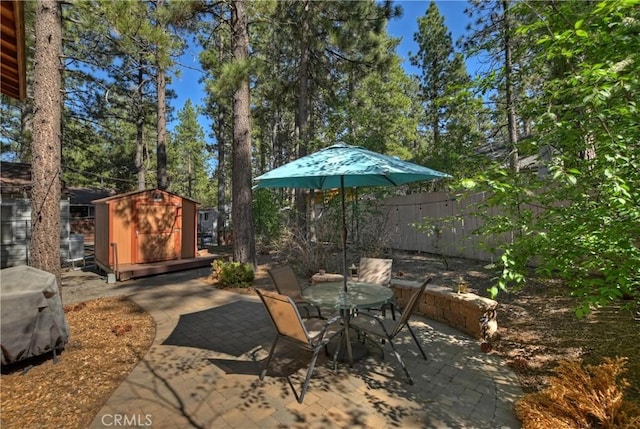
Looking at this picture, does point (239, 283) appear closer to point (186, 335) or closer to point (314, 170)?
point (186, 335)

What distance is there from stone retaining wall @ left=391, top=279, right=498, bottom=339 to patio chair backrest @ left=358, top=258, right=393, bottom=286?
0.41m

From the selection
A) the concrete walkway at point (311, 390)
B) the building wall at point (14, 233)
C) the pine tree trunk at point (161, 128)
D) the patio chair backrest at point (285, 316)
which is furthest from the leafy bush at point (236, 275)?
the pine tree trunk at point (161, 128)

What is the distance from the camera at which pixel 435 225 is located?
8.54m

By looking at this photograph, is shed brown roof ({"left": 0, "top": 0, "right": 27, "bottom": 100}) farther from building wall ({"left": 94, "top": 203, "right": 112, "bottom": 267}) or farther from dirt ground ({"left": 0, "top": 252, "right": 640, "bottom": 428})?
building wall ({"left": 94, "top": 203, "right": 112, "bottom": 267})

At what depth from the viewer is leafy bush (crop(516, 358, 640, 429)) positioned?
2.09 metres

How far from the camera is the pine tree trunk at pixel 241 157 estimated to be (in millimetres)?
7691

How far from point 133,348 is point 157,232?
6.03 metres

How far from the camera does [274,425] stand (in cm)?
233

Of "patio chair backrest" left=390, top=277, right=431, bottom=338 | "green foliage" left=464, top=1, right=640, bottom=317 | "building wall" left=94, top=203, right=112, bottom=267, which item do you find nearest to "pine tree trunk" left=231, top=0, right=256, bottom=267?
"building wall" left=94, top=203, right=112, bottom=267

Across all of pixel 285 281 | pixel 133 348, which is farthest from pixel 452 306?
pixel 133 348

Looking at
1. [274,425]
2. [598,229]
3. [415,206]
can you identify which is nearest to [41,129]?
[274,425]

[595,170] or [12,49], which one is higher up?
[12,49]

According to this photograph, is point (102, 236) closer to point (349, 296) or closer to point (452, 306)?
point (349, 296)

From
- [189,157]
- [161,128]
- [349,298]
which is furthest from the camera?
[189,157]
